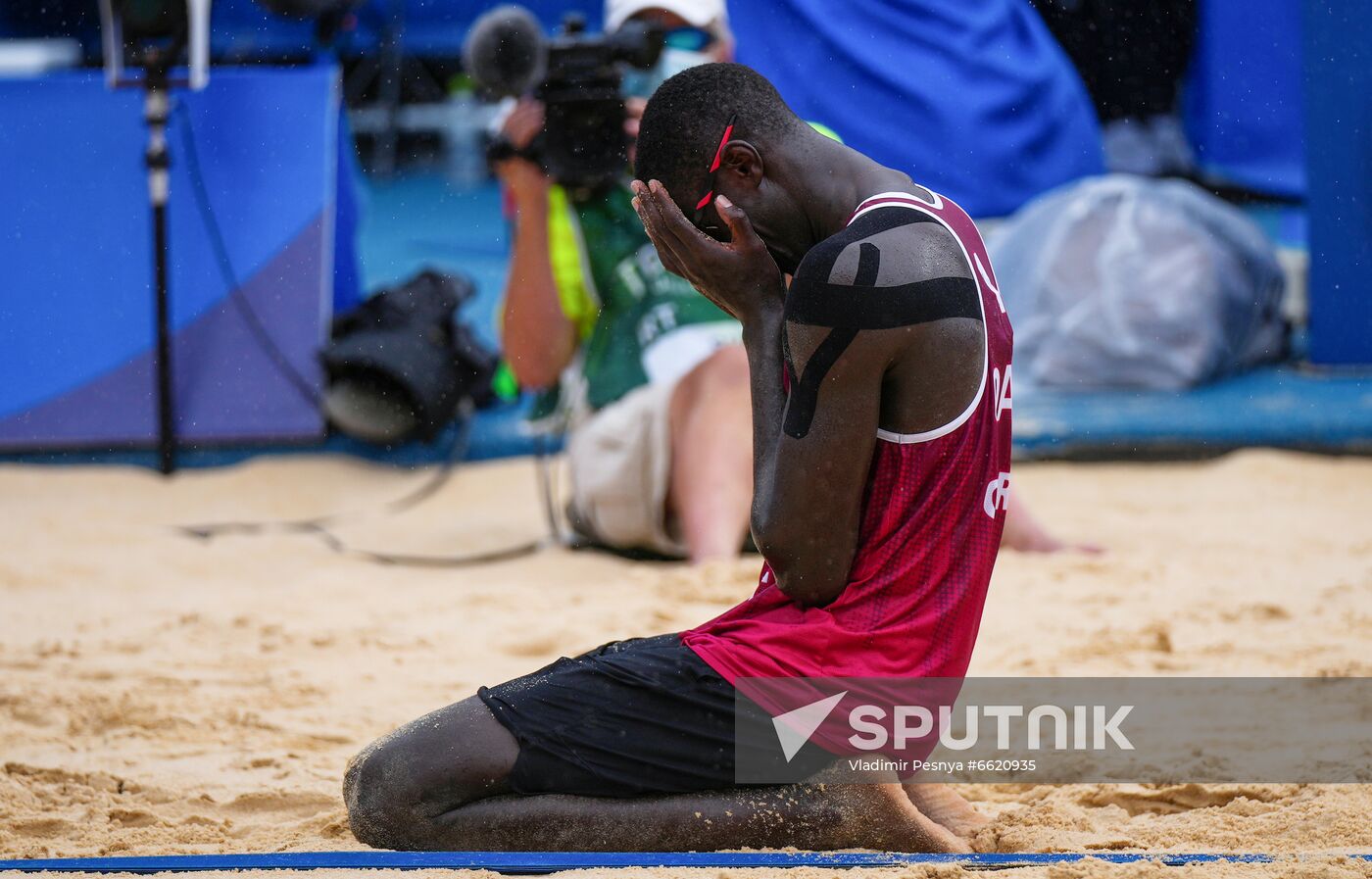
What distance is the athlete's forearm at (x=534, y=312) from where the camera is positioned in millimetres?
3967

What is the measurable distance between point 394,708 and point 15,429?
2701 millimetres

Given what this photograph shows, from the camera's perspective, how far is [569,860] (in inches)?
76.0

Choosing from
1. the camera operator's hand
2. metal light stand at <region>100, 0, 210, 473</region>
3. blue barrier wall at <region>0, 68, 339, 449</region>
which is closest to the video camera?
the camera operator's hand

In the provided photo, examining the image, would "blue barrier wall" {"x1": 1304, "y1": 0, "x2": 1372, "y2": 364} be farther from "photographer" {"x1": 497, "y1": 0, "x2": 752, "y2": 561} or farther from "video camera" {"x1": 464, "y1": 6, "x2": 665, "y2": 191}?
"video camera" {"x1": 464, "y1": 6, "x2": 665, "y2": 191}

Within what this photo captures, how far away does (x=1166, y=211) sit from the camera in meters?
5.46

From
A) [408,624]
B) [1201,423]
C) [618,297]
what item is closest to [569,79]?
[618,297]

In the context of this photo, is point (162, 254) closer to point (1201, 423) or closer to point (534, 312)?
point (534, 312)

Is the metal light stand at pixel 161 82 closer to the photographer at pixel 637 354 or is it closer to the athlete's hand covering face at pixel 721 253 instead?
the photographer at pixel 637 354

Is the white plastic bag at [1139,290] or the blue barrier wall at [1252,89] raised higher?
the blue barrier wall at [1252,89]

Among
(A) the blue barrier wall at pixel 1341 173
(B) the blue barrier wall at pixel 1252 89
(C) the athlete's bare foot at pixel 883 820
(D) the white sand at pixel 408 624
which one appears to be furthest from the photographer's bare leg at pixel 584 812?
(B) the blue barrier wall at pixel 1252 89

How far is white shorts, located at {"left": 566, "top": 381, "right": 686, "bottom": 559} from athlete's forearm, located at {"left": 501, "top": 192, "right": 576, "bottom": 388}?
25 cm

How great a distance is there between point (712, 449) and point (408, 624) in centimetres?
89

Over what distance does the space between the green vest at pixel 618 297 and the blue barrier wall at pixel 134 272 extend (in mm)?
1249

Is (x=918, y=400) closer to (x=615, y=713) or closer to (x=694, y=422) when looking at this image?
(x=615, y=713)
